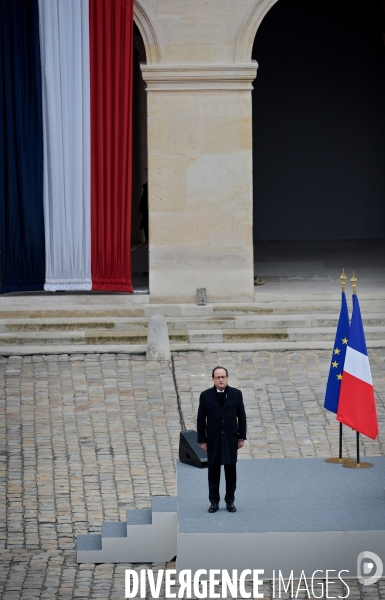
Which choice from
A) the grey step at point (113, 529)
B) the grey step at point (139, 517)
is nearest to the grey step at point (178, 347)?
the grey step at point (139, 517)

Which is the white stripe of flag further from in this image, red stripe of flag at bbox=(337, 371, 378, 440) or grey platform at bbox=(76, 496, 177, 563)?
grey platform at bbox=(76, 496, 177, 563)

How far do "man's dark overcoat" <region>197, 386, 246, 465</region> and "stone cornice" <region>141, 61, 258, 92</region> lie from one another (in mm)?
8555

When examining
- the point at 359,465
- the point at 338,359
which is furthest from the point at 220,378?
the point at 359,465

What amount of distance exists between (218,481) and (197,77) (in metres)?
9.04

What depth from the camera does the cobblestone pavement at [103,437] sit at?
11.4m

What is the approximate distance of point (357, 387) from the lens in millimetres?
12781

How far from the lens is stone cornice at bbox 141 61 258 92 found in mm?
18656

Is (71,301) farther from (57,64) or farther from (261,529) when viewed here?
(261,529)

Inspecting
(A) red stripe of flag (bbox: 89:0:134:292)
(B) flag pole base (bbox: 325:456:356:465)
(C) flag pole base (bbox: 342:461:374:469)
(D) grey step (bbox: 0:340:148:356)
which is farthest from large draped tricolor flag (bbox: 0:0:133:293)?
(C) flag pole base (bbox: 342:461:374:469)

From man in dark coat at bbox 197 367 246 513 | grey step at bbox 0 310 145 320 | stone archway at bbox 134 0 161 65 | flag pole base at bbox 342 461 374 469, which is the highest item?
stone archway at bbox 134 0 161 65

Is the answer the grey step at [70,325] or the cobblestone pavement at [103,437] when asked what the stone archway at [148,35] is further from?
the cobblestone pavement at [103,437]

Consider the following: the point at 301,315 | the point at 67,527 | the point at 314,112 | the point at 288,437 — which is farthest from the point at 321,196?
the point at 67,527

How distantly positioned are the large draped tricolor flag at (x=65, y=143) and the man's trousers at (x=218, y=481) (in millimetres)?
8343

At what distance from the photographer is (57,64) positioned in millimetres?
18672
